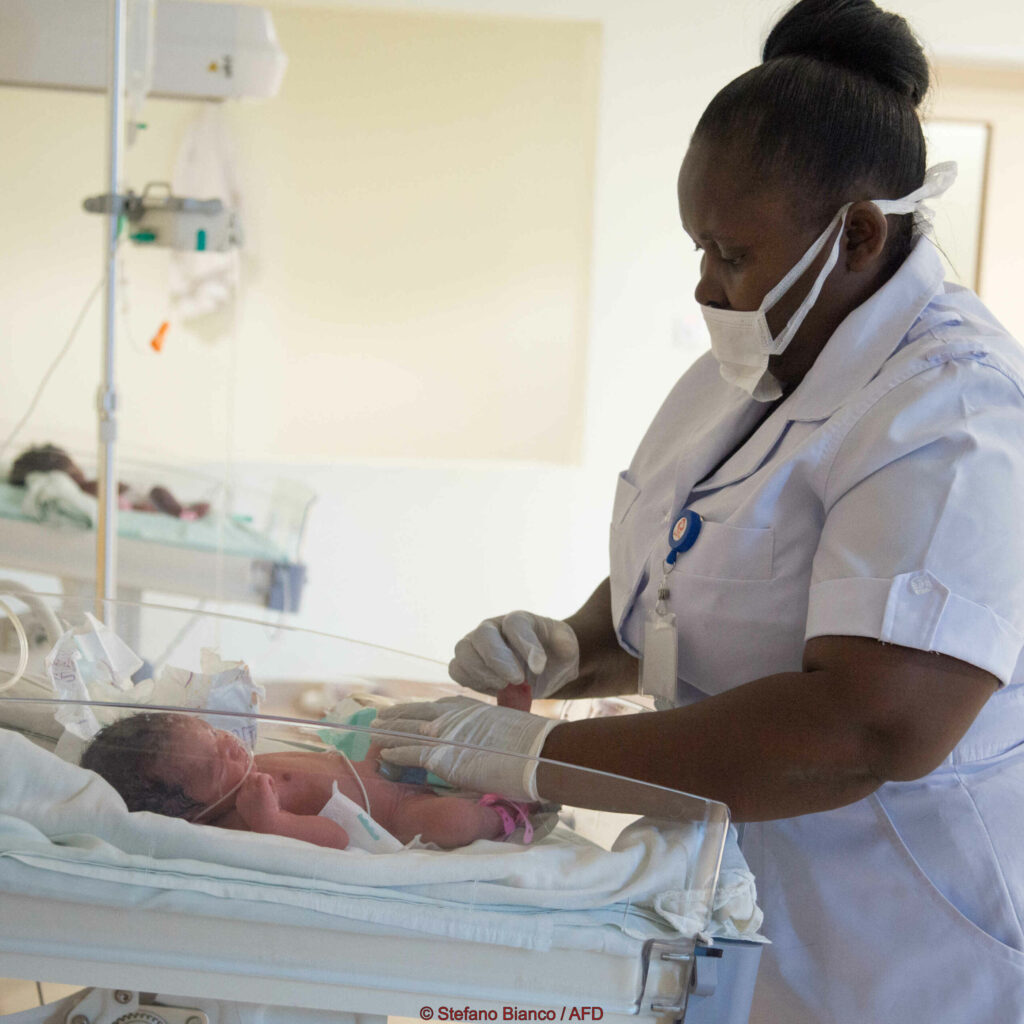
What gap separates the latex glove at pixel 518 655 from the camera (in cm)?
126

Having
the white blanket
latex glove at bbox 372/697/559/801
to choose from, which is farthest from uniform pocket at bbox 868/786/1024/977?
latex glove at bbox 372/697/559/801

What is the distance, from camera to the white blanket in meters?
0.80

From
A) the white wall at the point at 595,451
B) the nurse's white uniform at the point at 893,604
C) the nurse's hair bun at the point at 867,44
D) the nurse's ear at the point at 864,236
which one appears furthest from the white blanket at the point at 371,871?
the white wall at the point at 595,451

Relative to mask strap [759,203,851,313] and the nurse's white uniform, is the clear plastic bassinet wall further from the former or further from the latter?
mask strap [759,203,851,313]

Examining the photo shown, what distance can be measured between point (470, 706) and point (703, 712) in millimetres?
237

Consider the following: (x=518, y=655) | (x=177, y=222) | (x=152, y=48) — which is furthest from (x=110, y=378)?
(x=518, y=655)

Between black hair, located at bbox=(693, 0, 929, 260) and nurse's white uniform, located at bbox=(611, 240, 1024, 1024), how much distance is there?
91 millimetres

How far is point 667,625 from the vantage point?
1.07m

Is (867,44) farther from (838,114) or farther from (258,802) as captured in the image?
(258,802)

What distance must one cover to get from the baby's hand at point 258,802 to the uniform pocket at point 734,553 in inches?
17.1

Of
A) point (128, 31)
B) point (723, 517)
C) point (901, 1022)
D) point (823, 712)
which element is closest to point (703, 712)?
point (823, 712)

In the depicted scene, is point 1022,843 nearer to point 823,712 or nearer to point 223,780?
point 823,712

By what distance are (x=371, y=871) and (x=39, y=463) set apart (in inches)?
105

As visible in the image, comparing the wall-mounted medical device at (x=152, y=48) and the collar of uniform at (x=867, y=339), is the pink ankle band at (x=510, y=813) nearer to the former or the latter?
the collar of uniform at (x=867, y=339)
